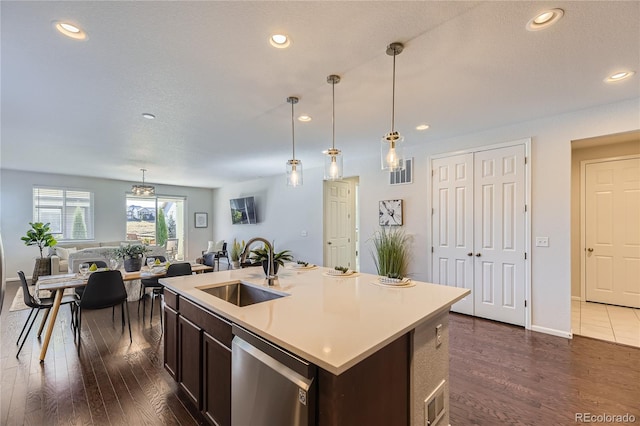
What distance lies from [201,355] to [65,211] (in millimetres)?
7915

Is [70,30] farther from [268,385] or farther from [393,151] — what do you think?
[268,385]

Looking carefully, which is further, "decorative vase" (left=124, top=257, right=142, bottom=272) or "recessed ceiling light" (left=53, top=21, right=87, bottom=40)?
"decorative vase" (left=124, top=257, right=142, bottom=272)

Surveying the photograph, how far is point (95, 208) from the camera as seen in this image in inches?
307

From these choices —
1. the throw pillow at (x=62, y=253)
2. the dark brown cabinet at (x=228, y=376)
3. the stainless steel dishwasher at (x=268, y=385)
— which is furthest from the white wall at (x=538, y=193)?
the throw pillow at (x=62, y=253)

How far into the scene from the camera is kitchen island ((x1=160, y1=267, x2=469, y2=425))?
1188 mm

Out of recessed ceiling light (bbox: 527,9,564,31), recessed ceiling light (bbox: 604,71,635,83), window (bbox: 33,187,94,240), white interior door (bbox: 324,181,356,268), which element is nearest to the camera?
recessed ceiling light (bbox: 527,9,564,31)

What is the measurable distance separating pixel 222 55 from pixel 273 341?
2050 mm

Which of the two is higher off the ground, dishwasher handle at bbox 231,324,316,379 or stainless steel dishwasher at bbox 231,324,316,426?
dishwasher handle at bbox 231,324,316,379

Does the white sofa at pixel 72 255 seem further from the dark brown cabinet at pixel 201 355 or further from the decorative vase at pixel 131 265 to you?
the dark brown cabinet at pixel 201 355

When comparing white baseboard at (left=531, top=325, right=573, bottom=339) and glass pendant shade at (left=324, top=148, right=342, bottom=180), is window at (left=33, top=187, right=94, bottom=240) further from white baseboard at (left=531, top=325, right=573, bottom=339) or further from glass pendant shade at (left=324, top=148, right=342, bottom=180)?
white baseboard at (left=531, top=325, right=573, bottom=339)

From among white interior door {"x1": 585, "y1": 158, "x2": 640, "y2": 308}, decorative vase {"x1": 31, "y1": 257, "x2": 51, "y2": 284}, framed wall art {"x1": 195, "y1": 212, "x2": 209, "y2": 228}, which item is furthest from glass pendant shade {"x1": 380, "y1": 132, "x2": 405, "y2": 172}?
framed wall art {"x1": 195, "y1": 212, "x2": 209, "y2": 228}

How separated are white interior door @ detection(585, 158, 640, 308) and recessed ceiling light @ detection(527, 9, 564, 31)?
3917mm

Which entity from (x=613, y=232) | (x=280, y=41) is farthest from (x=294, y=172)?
(x=613, y=232)

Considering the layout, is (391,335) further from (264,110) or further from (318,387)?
(264,110)
